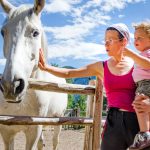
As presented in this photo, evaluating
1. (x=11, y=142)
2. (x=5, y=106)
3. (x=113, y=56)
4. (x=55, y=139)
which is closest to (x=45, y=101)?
(x=5, y=106)

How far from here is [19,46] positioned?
3293 mm

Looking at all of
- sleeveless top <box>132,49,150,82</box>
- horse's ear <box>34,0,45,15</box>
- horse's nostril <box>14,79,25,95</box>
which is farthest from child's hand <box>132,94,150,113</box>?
horse's ear <box>34,0,45,15</box>

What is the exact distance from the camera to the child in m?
2.69

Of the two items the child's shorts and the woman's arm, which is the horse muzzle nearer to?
the woman's arm

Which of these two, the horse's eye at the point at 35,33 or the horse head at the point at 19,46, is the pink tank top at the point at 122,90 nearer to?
the horse head at the point at 19,46

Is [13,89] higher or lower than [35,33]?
lower

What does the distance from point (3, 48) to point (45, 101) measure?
1.37 m

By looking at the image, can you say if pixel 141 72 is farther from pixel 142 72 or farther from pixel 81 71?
pixel 81 71

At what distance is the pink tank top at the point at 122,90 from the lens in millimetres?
3027

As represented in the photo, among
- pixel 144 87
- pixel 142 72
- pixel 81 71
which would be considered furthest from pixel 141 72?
pixel 81 71

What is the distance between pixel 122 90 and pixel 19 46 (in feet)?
3.54

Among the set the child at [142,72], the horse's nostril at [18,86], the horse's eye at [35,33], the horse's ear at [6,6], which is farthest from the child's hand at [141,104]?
the horse's ear at [6,6]

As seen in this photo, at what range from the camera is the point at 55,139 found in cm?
751

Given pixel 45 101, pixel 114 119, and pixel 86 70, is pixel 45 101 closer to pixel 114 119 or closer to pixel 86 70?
pixel 86 70
